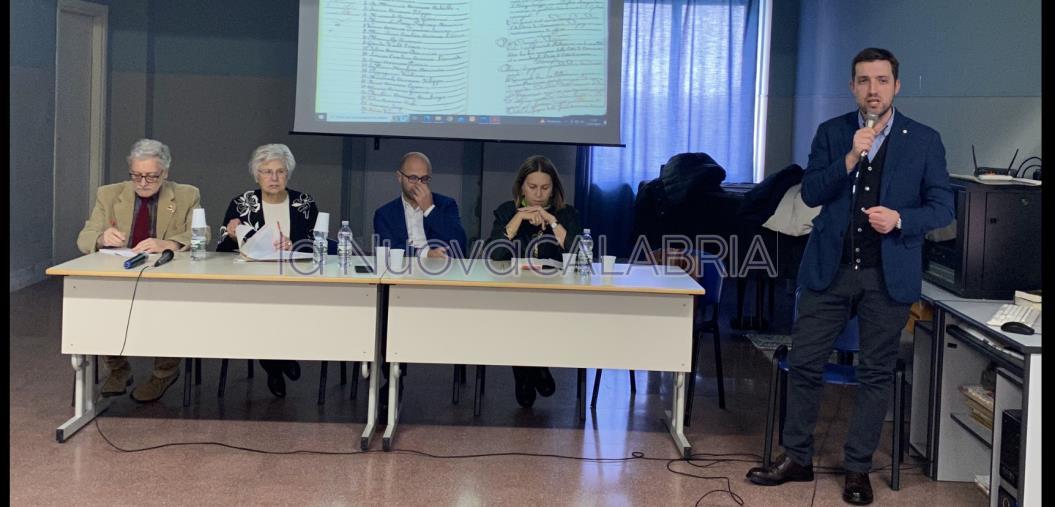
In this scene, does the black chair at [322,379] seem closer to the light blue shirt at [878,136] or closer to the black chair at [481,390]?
the black chair at [481,390]

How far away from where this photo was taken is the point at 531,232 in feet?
15.0

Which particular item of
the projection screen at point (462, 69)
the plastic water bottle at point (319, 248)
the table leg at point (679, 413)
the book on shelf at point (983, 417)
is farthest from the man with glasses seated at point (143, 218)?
the book on shelf at point (983, 417)

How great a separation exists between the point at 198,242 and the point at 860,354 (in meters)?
2.42

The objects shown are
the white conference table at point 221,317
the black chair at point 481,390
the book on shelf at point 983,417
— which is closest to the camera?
the book on shelf at point 983,417

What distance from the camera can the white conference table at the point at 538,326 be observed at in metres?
3.86

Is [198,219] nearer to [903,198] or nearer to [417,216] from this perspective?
[417,216]

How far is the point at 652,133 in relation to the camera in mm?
7730

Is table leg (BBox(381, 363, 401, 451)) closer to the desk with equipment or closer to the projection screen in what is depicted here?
the desk with equipment

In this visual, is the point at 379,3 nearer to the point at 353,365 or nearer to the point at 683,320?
the point at 353,365

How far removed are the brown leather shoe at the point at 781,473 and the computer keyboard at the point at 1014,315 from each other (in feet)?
2.54

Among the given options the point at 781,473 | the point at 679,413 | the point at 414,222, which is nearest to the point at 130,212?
the point at 414,222

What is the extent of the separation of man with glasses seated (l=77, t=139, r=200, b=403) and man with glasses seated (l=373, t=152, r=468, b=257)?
827mm

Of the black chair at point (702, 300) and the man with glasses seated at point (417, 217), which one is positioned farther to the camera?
the man with glasses seated at point (417, 217)
